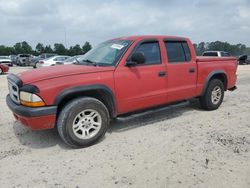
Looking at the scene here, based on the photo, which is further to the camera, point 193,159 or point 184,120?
point 184,120

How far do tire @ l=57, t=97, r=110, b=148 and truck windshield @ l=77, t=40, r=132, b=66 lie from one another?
887 mm

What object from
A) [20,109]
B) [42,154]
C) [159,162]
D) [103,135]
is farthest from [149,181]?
[20,109]

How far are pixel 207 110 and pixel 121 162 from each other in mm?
3576

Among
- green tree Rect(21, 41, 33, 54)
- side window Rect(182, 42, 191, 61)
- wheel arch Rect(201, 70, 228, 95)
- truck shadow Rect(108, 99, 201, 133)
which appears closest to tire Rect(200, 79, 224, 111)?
wheel arch Rect(201, 70, 228, 95)

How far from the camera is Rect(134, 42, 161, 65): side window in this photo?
198 inches

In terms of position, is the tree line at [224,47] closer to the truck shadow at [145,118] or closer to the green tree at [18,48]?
the truck shadow at [145,118]

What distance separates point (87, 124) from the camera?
4355 millimetres

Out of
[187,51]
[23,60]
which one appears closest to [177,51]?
[187,51]

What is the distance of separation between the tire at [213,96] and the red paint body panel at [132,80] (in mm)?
288

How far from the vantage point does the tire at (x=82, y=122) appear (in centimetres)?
410

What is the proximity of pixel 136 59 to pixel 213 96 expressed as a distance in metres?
2.88

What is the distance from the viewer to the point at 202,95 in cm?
631


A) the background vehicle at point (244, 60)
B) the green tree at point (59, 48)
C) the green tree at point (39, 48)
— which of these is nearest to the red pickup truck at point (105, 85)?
the background vehicle at point (244, 60)

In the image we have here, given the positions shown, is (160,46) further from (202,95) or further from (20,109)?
(20,109)
